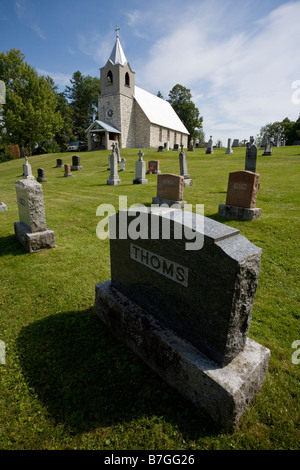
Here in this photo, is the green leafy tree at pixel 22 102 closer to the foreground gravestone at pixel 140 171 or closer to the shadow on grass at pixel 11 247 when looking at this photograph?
the foreground gravestone at pixel 140 171

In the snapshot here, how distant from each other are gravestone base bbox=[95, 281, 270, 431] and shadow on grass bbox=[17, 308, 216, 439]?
124mm

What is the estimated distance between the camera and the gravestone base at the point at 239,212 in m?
6.69

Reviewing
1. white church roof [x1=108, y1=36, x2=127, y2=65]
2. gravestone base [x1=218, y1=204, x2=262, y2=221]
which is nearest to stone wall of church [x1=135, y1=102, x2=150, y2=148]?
white church roof [x1=108, y1=36, x2=127, y2=65]

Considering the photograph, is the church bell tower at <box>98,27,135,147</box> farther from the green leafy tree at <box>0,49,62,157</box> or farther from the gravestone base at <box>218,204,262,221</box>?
the gravestone base at <box>218,204,262,221</box>

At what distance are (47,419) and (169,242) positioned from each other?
1.89 metres

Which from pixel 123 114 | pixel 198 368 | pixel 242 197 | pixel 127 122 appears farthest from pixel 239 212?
pixel 127 122

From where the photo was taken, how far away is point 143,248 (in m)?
2.50

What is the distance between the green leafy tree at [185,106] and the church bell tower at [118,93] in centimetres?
2567

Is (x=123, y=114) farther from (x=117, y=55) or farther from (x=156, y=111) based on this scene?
(x=117, y=55)

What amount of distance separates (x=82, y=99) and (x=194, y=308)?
209 ft

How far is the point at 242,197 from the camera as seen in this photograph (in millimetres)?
6855

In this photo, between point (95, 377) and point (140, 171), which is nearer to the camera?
point (95, 377)

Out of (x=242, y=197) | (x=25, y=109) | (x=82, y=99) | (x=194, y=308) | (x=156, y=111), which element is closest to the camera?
(x=194, y=308)
